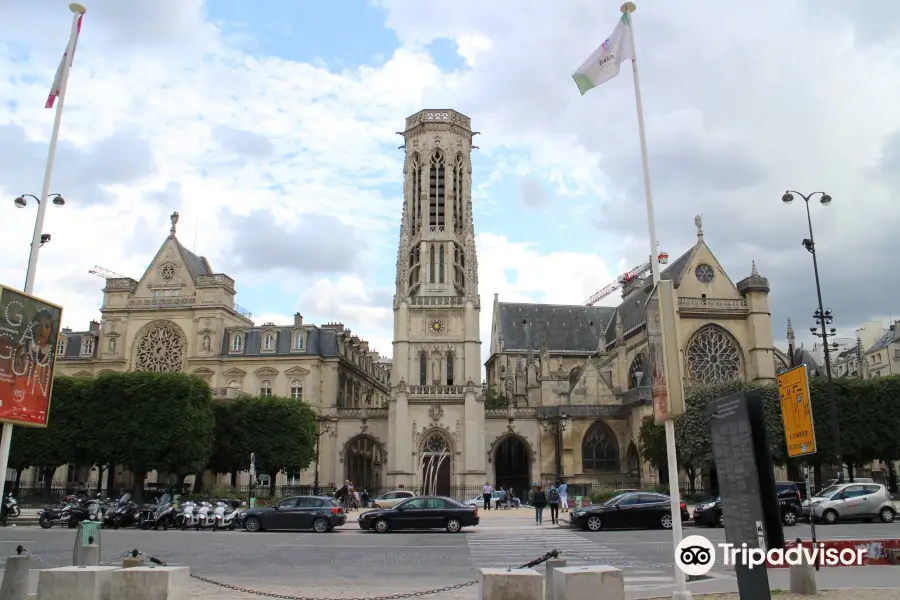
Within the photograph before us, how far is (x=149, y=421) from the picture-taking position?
41969mm

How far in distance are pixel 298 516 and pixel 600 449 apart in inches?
1233

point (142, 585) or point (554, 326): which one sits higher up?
point (554, 326)

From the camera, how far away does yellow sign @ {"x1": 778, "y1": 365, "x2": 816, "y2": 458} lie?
15320 millimetres

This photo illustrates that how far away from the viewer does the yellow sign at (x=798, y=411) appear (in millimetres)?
15320

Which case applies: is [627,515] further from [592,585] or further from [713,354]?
[713,354]

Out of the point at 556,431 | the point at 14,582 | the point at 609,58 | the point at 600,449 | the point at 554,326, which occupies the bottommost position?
the point at 14,582

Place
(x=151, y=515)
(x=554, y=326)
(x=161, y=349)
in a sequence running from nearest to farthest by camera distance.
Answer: (x=151, y=515), (x=161, y=349), (x=554, y=326)

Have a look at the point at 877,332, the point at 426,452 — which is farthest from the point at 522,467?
the point at 877,332

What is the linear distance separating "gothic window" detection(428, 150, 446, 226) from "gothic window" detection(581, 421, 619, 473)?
20.4 m

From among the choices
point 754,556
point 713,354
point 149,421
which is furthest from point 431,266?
point 754,556

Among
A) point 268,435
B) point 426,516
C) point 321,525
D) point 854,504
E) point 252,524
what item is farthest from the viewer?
point 268,435

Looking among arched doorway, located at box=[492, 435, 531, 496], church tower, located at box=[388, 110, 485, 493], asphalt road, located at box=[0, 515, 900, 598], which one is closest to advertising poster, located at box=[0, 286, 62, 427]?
asphalt road, located at box=[0, 515, 900, 598]

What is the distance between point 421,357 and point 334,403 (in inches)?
313

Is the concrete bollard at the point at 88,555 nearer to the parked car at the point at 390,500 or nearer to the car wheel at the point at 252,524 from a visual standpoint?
the car wheel at the point at 252,524
